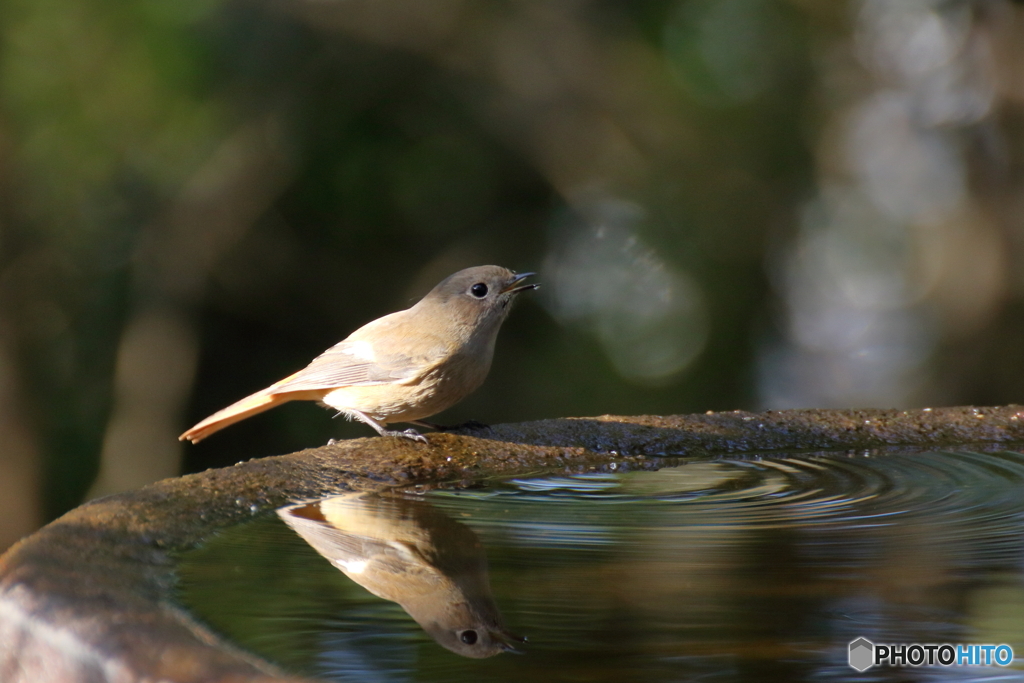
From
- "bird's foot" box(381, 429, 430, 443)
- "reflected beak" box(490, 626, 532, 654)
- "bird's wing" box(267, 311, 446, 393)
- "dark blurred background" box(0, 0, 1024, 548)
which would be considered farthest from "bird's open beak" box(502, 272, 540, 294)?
"dark blurred background" box(0, 0, 1024, 548)

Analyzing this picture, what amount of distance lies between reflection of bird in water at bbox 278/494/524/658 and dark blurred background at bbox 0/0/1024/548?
5853mm

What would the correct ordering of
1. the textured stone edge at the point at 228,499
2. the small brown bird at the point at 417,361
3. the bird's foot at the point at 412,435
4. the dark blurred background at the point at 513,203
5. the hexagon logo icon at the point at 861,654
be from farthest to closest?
the dark blurred background at the point at 513,203 < the small brown bird at the point at 417,361 < the bird's foot at the point at 412,435 < the hexagon logo icon at the point at 861,654 < the textured stone edge at the point at 228,499

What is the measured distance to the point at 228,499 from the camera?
242 cm

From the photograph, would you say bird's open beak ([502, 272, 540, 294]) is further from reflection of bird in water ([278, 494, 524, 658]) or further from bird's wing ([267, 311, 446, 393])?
reflection of bird in water ([278, 494, 524, 658])

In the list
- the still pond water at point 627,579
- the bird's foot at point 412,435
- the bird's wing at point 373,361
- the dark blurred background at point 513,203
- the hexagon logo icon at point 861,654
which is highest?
the dark blurred background at point 513,203

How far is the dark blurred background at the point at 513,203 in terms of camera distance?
26.6 ft

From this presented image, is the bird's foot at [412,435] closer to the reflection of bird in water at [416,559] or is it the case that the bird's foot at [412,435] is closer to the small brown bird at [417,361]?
the small brown bird at [417,361]

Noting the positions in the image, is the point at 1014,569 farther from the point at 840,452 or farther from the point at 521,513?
the point at 840,452

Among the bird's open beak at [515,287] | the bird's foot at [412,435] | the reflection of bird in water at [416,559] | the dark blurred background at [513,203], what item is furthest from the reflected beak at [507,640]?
the dark blurred background at [513,203]

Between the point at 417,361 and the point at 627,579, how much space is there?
179 cm

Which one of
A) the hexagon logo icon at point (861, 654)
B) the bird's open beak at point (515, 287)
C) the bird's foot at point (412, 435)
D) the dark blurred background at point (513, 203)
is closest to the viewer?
the hexagon logo icon at point (861, 654)

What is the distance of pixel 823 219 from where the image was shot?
9.09 metres

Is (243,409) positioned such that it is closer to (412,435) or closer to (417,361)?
(417,361)

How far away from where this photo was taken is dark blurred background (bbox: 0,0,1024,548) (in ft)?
26.6
